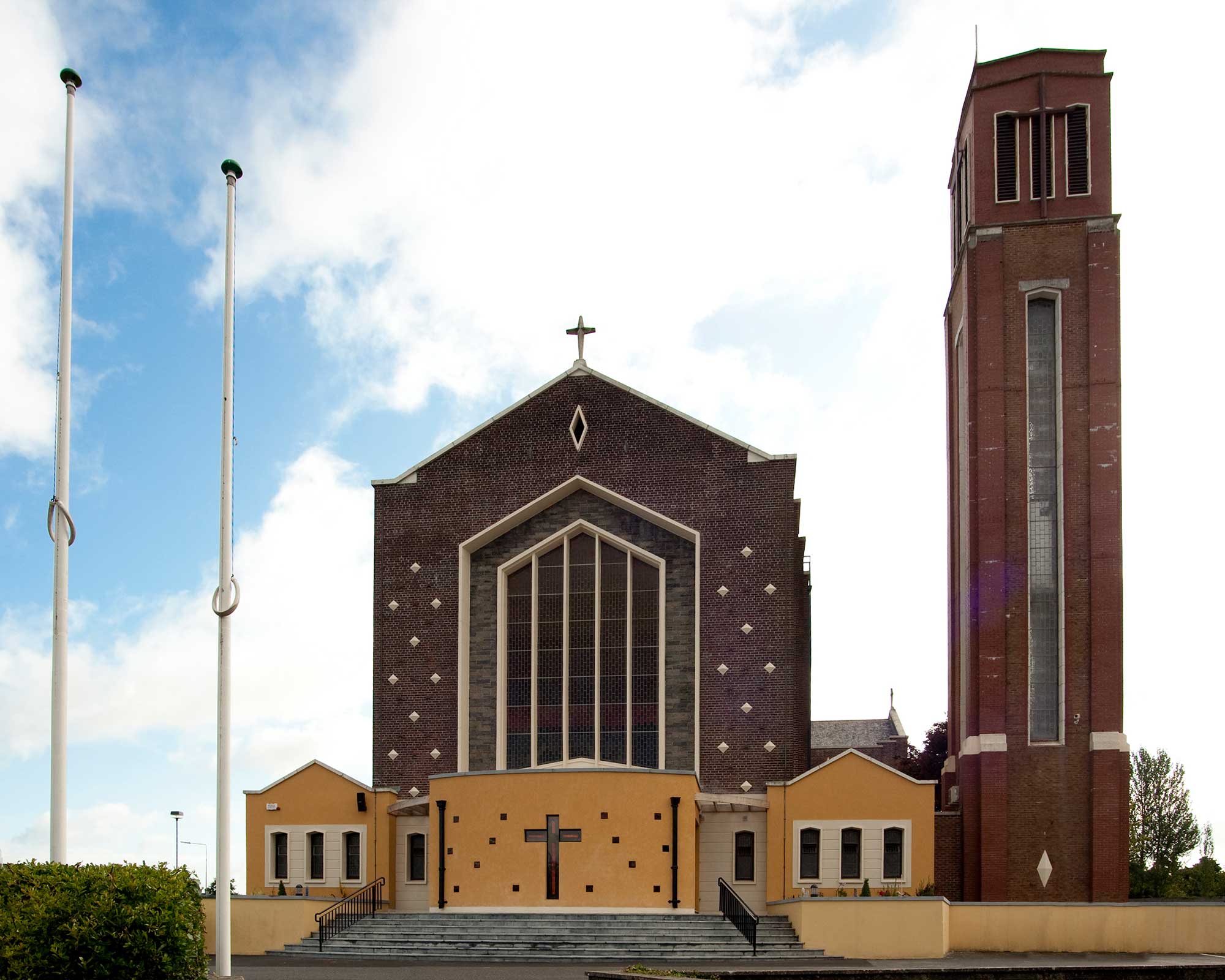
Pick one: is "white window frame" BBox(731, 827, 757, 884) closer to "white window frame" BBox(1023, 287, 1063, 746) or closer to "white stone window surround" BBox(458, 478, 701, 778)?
"white stone window surround" BBox(458, 478, 701, 778)

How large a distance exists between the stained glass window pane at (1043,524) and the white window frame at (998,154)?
2.81 meters

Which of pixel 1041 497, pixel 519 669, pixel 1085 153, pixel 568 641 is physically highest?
pixel 1085 153

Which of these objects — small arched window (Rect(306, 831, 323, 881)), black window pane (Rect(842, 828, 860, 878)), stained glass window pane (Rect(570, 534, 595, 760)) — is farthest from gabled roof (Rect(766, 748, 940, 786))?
small arched window (Rect(306, 831, 323, 881))

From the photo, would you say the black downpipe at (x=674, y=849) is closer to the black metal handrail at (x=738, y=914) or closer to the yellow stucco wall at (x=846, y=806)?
the black metal handrail at (x=738, y=914)

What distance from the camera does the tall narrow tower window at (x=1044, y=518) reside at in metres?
32.3

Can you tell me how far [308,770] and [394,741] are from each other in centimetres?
219

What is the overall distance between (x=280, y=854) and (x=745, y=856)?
11430 millimetres

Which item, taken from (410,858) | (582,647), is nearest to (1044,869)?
(582,647)

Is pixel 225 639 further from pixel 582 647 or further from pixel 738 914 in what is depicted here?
pixel 582 647

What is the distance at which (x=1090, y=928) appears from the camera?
2708 centimetres

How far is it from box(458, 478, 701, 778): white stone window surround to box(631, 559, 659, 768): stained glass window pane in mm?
967

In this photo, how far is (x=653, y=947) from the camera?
85.7 feet

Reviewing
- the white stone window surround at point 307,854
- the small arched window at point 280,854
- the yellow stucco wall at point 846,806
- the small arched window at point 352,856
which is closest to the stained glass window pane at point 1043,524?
the yellow stucco wall at point 846,806

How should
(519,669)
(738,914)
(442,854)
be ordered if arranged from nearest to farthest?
(738,914), (442,854), (519,669)
